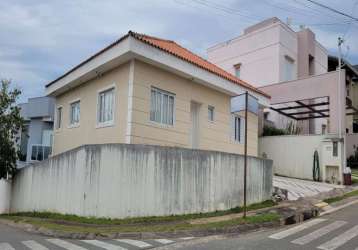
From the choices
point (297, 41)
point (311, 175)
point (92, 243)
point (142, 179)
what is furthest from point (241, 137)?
point (297, 41)

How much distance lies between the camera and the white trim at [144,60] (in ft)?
40.2

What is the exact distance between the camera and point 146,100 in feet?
42.4

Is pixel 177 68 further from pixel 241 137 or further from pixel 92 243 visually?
pixel 92 243

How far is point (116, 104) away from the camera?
13.2m

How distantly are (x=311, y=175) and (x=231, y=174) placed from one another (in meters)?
9.12

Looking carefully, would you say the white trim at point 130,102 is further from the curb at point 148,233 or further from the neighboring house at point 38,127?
the neighboring house at point 38,127

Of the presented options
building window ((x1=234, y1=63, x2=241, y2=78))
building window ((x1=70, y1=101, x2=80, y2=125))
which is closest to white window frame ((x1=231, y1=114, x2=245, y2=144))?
building window ((x1=70, y1=101, x2=80, y2=125))

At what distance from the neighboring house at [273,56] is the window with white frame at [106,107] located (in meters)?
15.0

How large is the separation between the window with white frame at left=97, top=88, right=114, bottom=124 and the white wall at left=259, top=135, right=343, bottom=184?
11646 millimetres

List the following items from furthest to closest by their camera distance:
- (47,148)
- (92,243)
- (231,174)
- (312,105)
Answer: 1. (47,148)
2. (312,105)
3. (231,174)
4. (92,243)

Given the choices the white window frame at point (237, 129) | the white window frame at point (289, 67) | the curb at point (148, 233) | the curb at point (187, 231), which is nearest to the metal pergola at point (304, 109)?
the white window frame at point (289, 67)

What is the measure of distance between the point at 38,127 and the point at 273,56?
19.2m

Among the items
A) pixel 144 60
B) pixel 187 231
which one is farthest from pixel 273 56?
pixel 187 231

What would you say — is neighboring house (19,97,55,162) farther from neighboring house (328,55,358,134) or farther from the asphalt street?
neighboring house (328,55,358,134)
